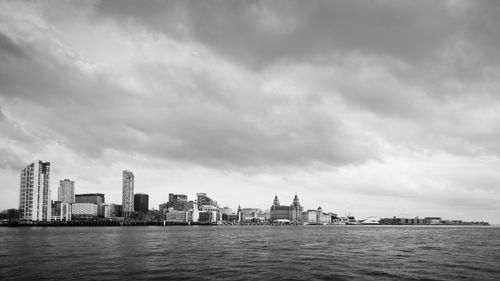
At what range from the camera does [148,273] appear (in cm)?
4841

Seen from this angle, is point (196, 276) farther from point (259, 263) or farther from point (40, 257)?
point (40, 257)

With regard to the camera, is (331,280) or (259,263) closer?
(331,280)

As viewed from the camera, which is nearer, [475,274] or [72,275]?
[72,275]

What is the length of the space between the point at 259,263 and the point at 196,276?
47.5 feet

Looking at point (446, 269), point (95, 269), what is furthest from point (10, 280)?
point (446, 269)

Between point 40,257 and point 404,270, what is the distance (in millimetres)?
56614

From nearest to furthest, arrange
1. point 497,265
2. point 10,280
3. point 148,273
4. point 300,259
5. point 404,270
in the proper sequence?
point 10,280, point 148,273, point 404,270, point 497,265, point 300,259

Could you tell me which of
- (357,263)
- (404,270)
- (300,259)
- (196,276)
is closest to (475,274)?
(404,270)

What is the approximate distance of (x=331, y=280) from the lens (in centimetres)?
4456

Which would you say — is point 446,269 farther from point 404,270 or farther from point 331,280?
point 331,280

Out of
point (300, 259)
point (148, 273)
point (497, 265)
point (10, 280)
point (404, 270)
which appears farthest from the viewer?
point (300, 259)

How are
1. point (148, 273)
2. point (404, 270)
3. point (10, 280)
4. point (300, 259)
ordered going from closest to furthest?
point (10, 280) < point (148, 273) < point (404, 270) < point (300, 259)

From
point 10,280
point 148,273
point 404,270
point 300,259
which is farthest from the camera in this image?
point 300,259

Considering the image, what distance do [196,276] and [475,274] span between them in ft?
113
